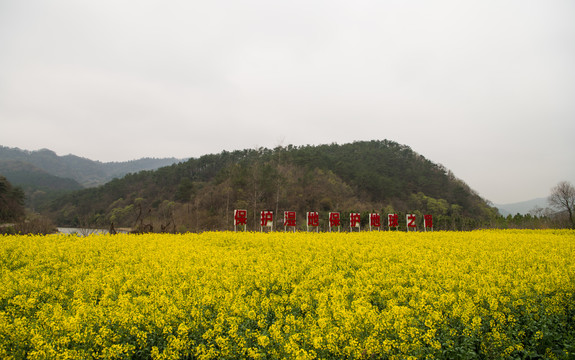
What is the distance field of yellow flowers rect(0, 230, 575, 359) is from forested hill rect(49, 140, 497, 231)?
28.4 m

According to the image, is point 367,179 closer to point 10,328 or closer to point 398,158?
point 398,158

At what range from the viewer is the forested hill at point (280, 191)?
41.8m

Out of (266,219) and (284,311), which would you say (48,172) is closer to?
(266,219)

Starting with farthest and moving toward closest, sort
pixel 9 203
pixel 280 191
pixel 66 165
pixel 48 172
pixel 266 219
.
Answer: pixel 66 165 < pixel 48 172 < pixel 280 191 < pixel 9 203 < pixel 266 219

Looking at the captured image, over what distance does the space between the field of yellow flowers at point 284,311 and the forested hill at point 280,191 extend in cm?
2836

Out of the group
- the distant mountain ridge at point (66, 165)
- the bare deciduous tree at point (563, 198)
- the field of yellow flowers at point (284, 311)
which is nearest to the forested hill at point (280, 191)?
the bare deciduous tree at point (563, 198)

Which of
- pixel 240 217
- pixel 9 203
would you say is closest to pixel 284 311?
pixel 240 217

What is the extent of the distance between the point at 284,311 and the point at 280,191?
39176mm

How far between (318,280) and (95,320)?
10.6 feet

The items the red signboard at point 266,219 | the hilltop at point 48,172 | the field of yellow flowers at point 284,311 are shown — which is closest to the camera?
the field of yellow flowers at point 284,311

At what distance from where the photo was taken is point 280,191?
4362 centimetres

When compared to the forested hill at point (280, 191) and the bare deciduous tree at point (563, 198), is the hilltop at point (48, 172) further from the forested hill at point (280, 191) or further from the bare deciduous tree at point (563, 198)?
the bare deciduous tree at point (563, 198)

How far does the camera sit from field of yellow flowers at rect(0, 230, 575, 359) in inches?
130

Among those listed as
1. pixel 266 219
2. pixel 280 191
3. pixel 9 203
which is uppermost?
pixel 280 191
